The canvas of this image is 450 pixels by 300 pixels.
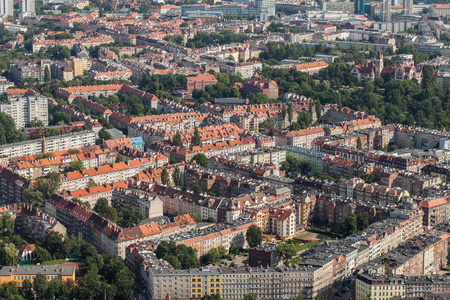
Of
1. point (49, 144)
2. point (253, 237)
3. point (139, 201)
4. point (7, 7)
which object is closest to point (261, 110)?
point (49, 144)

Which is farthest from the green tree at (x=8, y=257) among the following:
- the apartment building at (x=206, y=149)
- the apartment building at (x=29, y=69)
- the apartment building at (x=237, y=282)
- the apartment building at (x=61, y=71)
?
the apartment building at (x=61, y=71)

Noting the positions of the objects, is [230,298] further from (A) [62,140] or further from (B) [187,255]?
(A) [62,140]

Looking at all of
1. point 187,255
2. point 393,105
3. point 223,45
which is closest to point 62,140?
point 187,255

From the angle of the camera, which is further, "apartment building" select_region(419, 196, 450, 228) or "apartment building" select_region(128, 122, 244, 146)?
"apartment building" select_region(128, 122, 244, 146)

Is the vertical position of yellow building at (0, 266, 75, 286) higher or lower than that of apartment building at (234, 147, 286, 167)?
lower

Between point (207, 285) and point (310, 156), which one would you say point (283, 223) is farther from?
point (310, 156)

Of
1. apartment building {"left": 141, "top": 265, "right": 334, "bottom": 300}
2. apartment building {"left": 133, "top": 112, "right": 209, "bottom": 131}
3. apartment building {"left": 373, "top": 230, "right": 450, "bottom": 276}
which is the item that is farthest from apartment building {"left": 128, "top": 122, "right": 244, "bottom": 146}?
apartment building {"left": 141, "top": 265, "right": 334, "bottom": 300}

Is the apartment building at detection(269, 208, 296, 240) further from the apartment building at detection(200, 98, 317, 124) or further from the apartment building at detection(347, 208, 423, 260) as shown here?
the apartment building at detection(200, 98, 317, 124)
